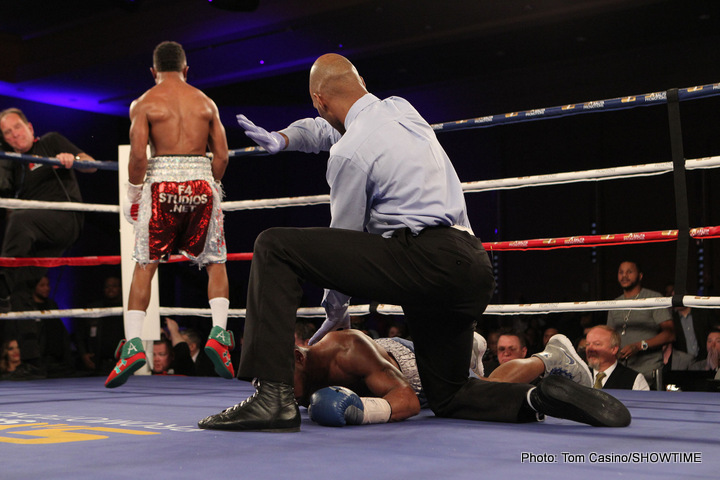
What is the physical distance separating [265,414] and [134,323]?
1.14 m

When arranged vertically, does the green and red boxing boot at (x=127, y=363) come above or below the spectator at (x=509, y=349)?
above

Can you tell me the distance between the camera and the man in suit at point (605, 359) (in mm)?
2908

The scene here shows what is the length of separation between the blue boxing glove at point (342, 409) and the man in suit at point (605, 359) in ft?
4.89

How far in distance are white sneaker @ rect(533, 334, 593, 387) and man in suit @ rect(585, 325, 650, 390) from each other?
0.81 m

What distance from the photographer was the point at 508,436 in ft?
4.86

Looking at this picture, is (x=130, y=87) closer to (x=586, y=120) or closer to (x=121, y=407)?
(x=586, y=120)

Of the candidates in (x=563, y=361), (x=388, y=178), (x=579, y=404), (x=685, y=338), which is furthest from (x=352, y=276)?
(x=685, y=338)

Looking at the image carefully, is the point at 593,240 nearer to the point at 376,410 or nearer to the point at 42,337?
the point at 376,410

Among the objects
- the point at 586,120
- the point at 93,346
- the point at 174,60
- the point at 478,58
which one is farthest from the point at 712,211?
the point at 174,60

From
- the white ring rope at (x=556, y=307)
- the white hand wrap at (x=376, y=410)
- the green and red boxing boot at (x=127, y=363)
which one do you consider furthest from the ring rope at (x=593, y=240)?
the white hand wrap at (x=376, y=410)

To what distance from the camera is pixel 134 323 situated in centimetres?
255

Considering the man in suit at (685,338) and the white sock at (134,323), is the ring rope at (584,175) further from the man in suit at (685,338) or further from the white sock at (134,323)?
the man in suit at (685,338)

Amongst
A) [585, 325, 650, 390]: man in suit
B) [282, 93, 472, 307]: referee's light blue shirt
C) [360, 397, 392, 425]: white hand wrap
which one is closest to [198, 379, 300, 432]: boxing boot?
[360, 397, 392, 425]: white hand wrap

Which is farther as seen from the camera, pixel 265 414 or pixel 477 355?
pixel 477 355
